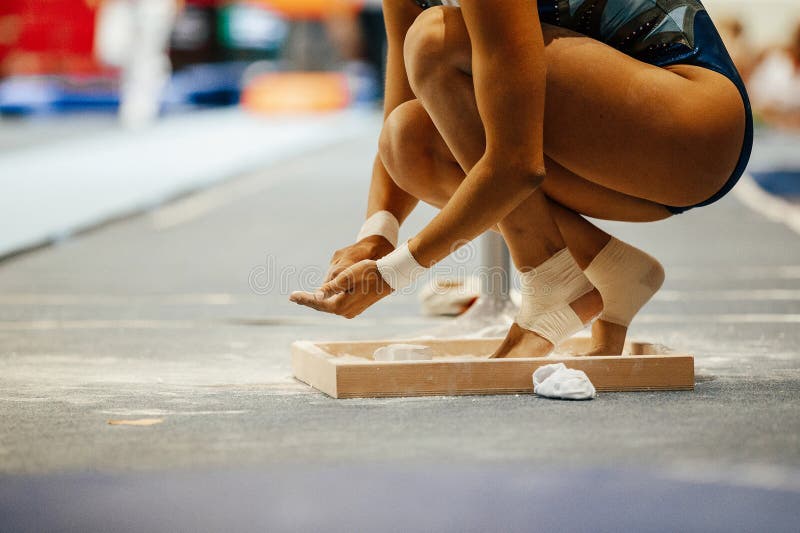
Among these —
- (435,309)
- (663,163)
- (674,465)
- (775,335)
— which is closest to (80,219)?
(435,309)

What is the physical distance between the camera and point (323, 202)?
6863mm

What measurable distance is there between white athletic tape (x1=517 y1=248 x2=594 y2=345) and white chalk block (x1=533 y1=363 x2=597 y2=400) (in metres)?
0.08

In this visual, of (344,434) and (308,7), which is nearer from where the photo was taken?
(344,434)

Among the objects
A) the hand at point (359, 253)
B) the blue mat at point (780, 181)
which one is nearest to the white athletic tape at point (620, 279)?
the hand at point (359, 253)


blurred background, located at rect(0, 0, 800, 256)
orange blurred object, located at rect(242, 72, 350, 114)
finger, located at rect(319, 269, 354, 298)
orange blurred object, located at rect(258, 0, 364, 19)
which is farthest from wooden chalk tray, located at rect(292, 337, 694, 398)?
orange blurred object, located at rect(258, 0, 364, 19)

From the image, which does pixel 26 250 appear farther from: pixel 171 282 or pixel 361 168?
pixel 361 168

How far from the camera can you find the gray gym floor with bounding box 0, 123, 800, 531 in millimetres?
1419

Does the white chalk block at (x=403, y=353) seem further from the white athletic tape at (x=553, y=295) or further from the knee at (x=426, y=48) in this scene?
the knee at (x=426, y=48)

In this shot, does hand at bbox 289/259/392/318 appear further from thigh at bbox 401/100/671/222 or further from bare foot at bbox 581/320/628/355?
bare foot at bbox 581/320/628/355

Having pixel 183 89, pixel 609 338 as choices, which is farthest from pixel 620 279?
pixel 183 89

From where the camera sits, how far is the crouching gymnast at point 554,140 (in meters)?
1.94

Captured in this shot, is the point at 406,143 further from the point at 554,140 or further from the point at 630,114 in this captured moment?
the point at 630,114

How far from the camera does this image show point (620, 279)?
7.23ft

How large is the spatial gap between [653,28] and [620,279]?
16.7 inches
